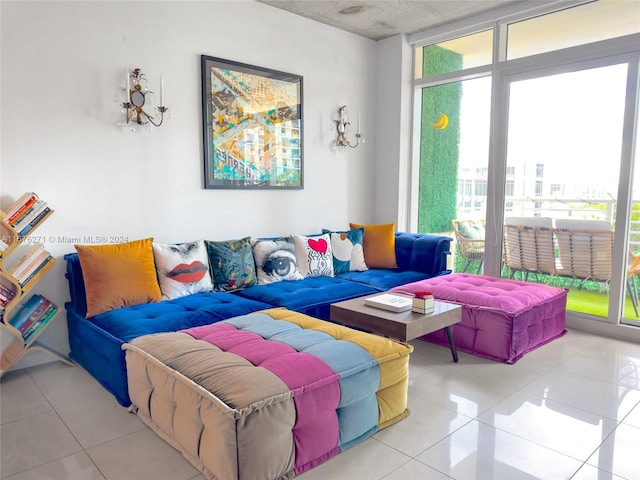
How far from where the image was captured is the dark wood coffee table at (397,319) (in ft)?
8.05

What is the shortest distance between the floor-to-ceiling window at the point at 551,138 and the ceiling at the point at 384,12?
0.23 m

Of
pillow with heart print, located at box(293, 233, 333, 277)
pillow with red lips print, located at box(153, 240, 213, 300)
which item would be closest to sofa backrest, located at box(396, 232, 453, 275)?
pillow with heart print, located at box(293, 233, 333, 277)

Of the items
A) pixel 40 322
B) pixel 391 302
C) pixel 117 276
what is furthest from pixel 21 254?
pixel 391 302

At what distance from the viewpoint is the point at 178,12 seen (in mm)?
3311

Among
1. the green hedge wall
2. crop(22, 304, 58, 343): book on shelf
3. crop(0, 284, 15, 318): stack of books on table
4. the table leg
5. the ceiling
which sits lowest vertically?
the table leg

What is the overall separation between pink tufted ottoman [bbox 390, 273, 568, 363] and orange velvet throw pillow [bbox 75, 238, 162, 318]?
5.68 feet

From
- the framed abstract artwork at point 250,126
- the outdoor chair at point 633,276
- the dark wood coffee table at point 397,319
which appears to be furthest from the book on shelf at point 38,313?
the outdoor chair at point 633,276

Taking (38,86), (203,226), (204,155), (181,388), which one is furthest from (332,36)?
(181,388)

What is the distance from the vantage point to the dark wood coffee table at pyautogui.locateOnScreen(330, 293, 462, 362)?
2.45 m

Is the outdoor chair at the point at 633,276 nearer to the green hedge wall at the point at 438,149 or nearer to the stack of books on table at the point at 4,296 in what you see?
the green hedge wall at the point at 438,149

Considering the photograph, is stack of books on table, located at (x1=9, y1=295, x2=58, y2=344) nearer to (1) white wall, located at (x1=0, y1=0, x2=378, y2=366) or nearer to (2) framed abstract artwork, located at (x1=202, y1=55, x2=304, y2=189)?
(1) white wall, located at (x1=0, y1=0, x2=378, y2=366)

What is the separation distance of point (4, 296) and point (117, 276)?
58 cm

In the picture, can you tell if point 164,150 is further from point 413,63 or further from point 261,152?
point 413,63

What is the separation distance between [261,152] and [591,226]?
279 centimetres
